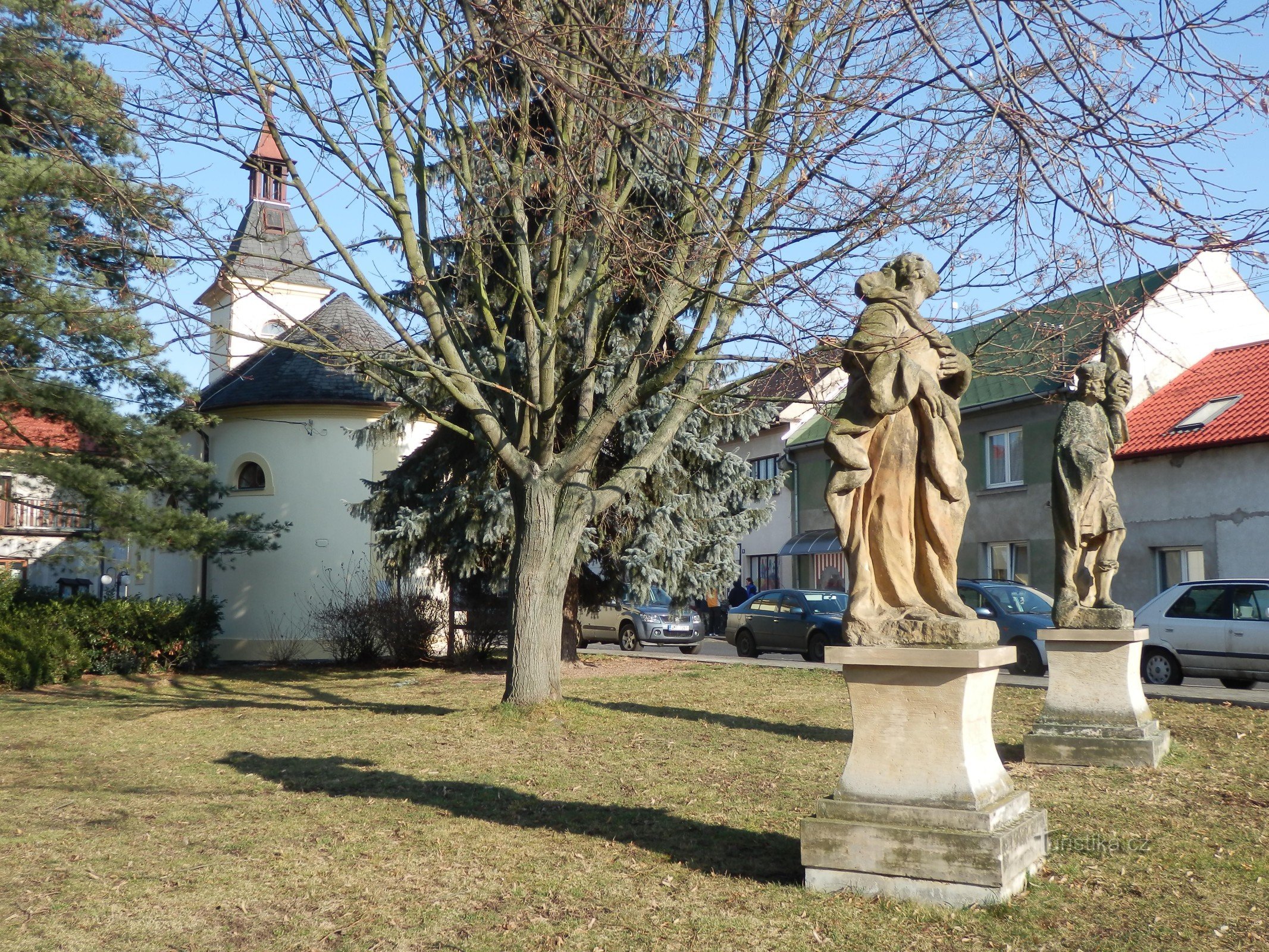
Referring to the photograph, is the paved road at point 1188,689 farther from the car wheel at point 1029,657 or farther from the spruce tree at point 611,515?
the spruce tree at point 611,515

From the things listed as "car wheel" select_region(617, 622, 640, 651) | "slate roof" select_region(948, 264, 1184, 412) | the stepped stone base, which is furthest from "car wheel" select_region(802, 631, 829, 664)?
the stepped stone base

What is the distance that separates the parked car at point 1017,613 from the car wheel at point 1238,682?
8.19 ft

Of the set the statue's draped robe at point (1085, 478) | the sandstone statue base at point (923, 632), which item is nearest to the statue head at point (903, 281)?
the sandstone statue base at point (923, 632)

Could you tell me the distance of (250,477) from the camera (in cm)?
2472

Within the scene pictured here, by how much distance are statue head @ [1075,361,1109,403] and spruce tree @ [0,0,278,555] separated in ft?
27.7

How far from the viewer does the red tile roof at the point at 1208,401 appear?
75.2 ft

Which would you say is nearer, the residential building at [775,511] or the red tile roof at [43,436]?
the red tile roof at [43,436]

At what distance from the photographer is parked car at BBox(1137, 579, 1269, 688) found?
14.4m

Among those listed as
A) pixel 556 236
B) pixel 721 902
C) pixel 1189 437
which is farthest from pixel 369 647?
pixel 1189 437

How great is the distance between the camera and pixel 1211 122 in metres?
4.31

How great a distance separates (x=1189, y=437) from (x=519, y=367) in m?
15.5

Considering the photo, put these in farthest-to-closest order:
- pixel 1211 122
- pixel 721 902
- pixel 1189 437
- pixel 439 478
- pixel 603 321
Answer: pixel 1189 437, pixel 439 478, pixel 603 321, pixel 721 902, pixel 1211 122

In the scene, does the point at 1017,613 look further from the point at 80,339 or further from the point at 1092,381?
the point at 80,339

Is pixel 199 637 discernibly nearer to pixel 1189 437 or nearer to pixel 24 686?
pixel 24 686
